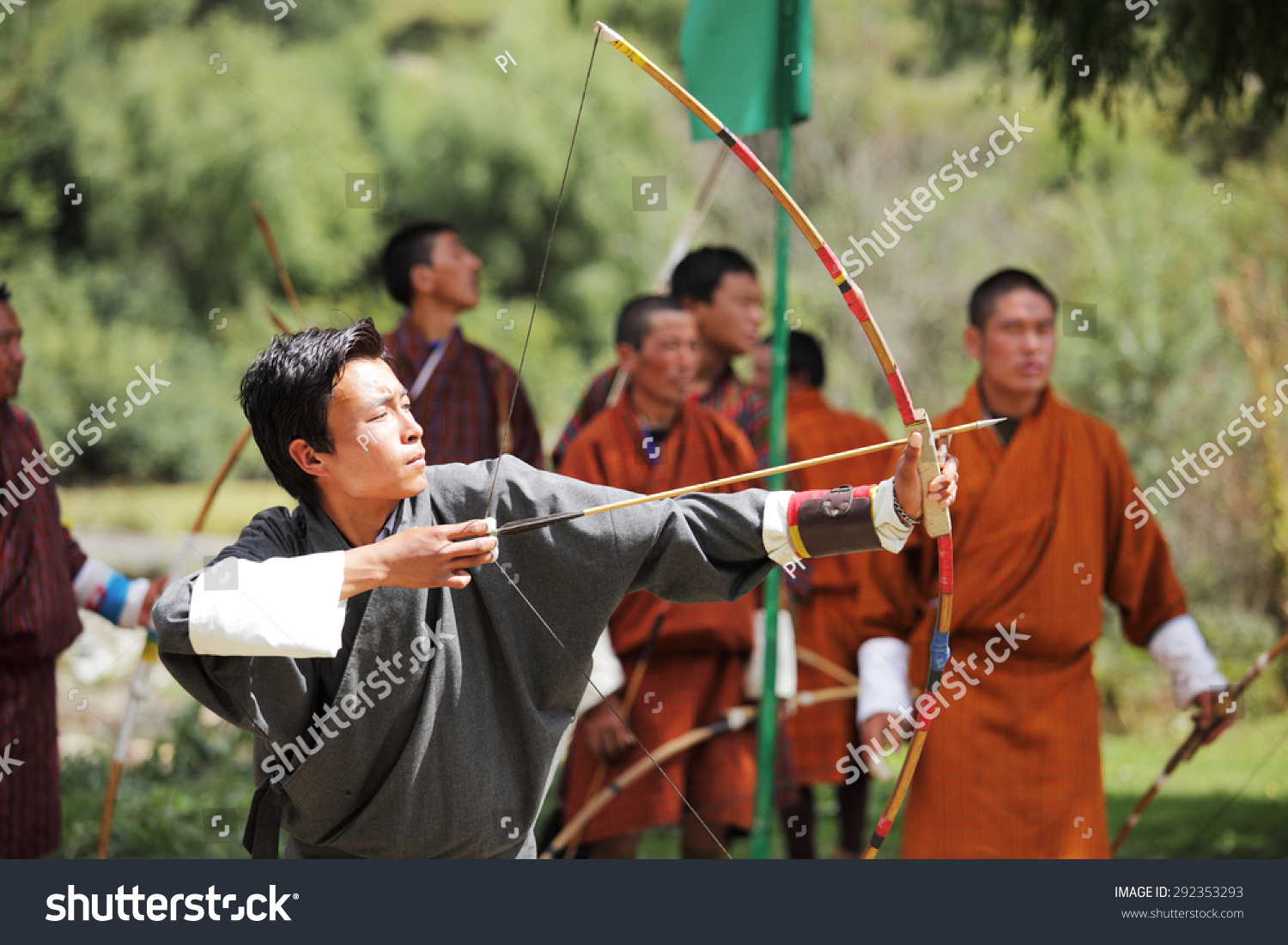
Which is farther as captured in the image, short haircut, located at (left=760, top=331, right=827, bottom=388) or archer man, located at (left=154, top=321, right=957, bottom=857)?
short haircut, located at (left=760, top=331, right=827, bottom=388)

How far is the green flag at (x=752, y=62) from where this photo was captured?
376 centimetres

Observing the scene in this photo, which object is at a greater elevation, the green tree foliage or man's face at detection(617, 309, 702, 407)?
the green tree foliage

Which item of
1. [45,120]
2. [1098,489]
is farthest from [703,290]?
[45,120]

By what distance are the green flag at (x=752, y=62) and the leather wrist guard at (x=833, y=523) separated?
187cm

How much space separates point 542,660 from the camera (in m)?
2.31

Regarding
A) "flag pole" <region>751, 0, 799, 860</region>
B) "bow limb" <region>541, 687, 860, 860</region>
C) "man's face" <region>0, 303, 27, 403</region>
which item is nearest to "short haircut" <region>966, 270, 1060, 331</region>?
"flag pole" <region>751, 0, 799, 860</region>

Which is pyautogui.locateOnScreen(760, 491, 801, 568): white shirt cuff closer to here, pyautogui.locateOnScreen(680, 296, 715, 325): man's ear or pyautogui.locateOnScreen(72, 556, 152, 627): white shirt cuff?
pyautogui.locateOnScreen(72, 556, 152, 627): white shirt cuff

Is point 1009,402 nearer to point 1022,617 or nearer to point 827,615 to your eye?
point 1022,617

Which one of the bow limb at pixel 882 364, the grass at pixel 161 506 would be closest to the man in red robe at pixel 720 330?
the bow limb at pixel 882 364

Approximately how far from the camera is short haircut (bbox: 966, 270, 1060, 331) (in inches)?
137

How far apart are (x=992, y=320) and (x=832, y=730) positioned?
2057mm

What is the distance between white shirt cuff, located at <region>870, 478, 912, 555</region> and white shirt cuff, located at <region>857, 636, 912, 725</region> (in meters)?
1.36

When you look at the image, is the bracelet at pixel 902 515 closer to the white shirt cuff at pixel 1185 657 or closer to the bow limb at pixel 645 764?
the white shirt cuff at pixel 1185 657

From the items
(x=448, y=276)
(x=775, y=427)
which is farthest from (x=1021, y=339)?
(x=448, y=276)
